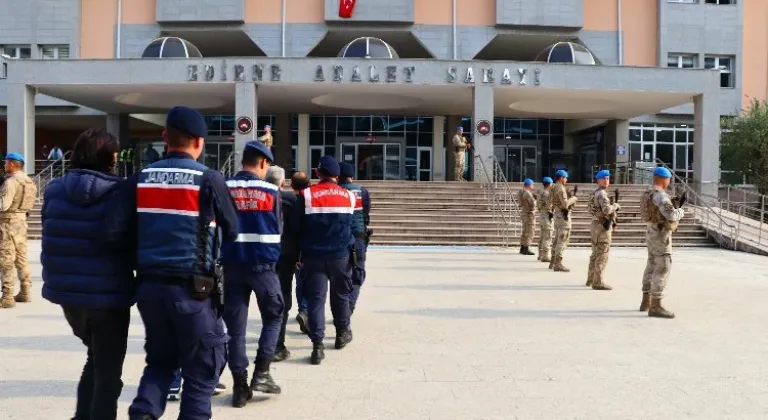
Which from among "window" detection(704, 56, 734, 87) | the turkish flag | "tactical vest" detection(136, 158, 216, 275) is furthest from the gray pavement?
"window" detection(704, 56, 734, 87)

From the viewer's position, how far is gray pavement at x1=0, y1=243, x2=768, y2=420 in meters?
4.76

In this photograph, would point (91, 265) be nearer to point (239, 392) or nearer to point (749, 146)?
point (239, 392)

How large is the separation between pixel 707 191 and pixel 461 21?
1268 cm

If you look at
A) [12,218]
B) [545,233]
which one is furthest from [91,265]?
[545,233]

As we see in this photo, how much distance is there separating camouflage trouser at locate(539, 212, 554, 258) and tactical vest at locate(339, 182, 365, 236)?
7.22m

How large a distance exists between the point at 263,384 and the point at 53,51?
31.2 metres

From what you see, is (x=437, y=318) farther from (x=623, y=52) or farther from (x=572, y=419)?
(x=623, y=52)

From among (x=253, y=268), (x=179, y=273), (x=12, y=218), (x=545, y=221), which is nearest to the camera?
(x=179, y=273)

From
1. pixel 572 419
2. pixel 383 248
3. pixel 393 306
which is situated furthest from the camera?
pixel 383 248

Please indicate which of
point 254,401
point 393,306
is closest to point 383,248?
point 393,306

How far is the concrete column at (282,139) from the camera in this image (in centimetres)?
3197

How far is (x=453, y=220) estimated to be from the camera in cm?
1986

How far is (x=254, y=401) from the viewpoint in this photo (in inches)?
193

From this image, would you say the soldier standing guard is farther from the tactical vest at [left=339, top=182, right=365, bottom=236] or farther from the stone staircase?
the tactical vest at [left=339, top=182, right=365, bottom=236]
